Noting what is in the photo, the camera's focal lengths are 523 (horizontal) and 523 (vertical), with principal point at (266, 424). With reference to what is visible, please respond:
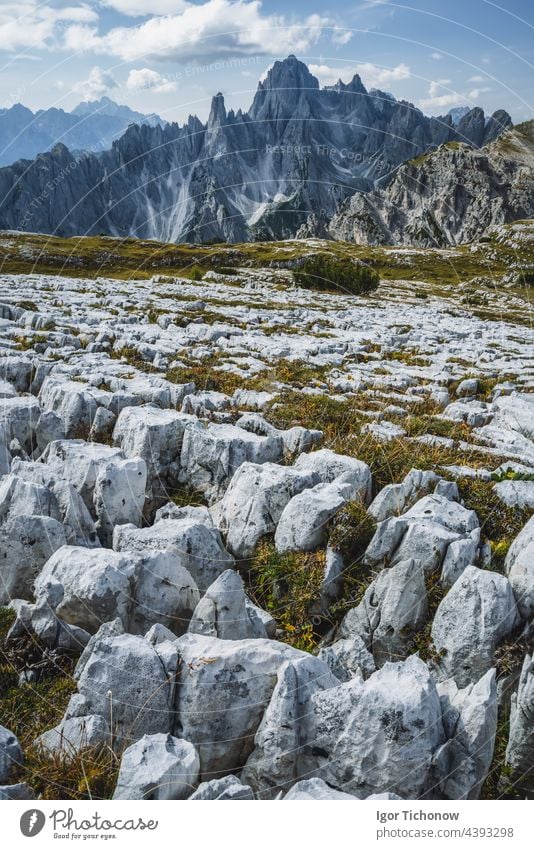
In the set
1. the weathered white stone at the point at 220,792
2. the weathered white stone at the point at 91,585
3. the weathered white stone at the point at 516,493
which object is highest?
the weathered white stone at the point at 516,493

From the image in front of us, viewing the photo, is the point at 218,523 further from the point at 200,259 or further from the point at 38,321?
the point at 200,259

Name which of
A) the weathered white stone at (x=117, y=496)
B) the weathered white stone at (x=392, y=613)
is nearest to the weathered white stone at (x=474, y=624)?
the weathered white stone at (x=392, y=613)

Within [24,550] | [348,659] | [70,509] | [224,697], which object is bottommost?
[348,659]

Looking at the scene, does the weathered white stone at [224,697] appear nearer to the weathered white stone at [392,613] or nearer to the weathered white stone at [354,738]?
the weathered white stone at [354,738]

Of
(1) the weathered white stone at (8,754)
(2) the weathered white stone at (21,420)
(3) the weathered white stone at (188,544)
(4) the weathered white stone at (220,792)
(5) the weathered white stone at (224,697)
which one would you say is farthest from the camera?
(2) the weathered white stone at (21,420)

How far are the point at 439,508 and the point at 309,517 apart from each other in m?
2.50

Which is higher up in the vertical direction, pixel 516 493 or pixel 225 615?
pixel 516 493

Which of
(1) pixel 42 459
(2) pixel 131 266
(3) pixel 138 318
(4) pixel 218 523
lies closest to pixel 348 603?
(4) pixel 218 523

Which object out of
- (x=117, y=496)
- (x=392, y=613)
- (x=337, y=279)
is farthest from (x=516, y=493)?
(x=337, y=279)

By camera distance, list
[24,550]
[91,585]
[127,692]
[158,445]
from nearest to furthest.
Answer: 1. [127,692]
2. [91,585]
3. [24,550]
4. [158,445]

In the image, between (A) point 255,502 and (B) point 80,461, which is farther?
(B) point 80,461

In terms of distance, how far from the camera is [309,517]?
10086 millimetres

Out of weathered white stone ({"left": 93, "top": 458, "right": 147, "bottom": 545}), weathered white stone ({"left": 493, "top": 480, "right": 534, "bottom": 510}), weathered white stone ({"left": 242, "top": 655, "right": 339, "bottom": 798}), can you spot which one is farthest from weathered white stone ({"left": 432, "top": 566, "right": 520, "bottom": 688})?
weathered white stone ({"left": 93, "top": 458, "right": 147, "bottom": 545})

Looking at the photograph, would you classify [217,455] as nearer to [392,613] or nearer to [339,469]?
[339,469]
